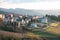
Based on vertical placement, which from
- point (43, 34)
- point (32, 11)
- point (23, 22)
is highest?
point (32, 11)

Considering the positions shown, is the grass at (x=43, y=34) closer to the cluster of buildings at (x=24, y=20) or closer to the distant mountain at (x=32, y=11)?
the cluster of buildings at (x=24, y=20)

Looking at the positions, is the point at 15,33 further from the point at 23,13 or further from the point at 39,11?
the point at 39,11

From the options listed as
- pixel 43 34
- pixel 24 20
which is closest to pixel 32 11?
pixel 24 20

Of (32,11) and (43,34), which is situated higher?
(32,11)

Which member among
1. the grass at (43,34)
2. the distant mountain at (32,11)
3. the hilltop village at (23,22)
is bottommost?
the grass at (43,34)

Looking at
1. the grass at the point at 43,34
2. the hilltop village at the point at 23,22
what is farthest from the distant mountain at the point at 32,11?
the grass at the point at 43,34

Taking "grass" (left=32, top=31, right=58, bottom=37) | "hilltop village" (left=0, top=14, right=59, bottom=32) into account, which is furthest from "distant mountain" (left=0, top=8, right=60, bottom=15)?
"grass" (left=32, top=31, right=58, bottom=37)

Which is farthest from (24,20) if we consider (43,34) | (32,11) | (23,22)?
(43,34)

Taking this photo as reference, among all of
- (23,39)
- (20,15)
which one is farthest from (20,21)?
(23,39)

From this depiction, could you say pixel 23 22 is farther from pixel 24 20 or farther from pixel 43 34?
pixel 43 34
